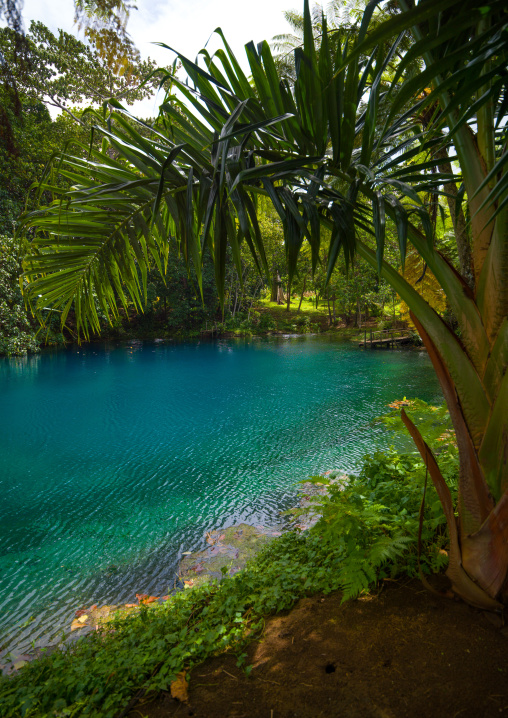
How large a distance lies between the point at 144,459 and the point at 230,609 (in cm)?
548

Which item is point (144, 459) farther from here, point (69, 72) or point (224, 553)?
point (69, 72)

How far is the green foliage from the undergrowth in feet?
56.3

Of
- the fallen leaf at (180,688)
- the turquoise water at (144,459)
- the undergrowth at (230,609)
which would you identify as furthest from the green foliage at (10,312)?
the fallen leaf at (180,688)

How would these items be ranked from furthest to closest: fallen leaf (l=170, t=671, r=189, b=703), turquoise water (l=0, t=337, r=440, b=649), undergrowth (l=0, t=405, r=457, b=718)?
1. turquoise water (l=0, t=337, r=440, b=649)
2. undergrowth (l=0, t=405, r=457, b=718)
3. fallen leaf (l=170, t=671, r=189, b=703)

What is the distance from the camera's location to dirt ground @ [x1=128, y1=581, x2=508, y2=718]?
143cm

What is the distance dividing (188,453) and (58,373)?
10.5 m

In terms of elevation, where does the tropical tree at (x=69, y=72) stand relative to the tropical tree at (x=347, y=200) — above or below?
above

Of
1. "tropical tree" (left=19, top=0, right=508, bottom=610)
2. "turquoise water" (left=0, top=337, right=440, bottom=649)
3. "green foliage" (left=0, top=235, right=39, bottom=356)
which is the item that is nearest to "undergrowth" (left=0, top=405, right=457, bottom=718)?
"tropical tree" (left=19, top=0, right=508, bottom=610)

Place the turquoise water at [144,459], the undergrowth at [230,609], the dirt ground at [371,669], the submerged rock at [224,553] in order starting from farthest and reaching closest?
the turquoise water at [144,459], the submerged rock at [224,553], the undergrowth at [230,609], the dirt ground at [371,669]

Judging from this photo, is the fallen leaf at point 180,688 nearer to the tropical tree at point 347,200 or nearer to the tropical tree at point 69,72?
the tropical tree at point 347,200

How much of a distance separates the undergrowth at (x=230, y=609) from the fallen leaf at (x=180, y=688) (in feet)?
0.15

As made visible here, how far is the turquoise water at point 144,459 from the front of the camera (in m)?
4.25

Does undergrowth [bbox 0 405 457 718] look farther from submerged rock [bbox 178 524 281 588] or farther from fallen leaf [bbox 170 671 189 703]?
submerged rock [bbox 178 524 281 588]

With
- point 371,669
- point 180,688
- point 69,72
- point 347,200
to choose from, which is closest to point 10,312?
point 69,72
